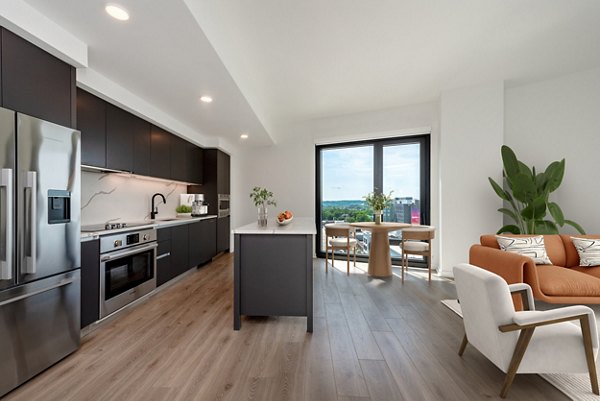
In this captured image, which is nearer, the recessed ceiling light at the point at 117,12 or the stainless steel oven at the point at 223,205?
the recessed ceiling light at the point at 117,12

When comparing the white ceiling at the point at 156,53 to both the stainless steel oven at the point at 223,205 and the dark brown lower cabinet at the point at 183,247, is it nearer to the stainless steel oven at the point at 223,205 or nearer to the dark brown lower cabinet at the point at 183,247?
the dark brown lower cabinet at the point at 183,247

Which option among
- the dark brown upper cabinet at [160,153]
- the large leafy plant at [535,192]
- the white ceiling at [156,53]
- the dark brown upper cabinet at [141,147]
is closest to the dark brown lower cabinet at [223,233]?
the dark brown upper cabinet at [160,153]

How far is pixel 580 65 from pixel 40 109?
596 centimetres

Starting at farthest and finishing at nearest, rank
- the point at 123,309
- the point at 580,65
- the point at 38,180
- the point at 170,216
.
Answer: the point at 170,216
the point at 580,65
the point at 123,309
the point at 38,180

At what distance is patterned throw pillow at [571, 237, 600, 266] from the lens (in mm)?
2708

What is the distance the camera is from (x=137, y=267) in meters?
2.82

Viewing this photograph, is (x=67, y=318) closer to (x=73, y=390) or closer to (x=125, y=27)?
(x=73, y=390)

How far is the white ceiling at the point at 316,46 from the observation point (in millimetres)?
1936

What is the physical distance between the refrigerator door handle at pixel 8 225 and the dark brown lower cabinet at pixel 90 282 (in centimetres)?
65

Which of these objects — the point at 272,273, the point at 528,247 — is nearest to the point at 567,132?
the point at 528,247

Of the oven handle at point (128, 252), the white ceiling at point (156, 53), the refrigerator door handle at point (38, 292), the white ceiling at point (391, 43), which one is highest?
the white ceiling at point (391, 43)

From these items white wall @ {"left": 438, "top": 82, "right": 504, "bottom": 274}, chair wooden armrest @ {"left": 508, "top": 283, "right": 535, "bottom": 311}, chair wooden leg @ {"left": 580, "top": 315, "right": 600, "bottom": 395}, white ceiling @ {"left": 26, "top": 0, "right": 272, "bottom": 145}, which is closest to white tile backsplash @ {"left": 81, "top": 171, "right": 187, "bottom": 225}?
white ceiling @ {"left": 26, "top": 0, "right": 272, "bottom": 145}

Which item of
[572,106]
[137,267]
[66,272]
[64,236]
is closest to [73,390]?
[66,272]

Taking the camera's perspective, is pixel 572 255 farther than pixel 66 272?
Yes
